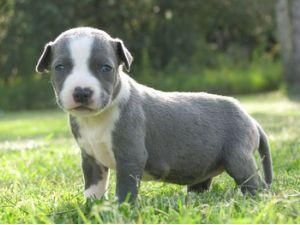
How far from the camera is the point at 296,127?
10398 mm

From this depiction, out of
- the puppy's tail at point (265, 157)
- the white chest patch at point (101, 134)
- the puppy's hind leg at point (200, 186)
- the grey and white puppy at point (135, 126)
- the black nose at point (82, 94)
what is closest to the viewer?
the black nose at point (82, 94)

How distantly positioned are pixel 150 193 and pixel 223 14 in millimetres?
23144

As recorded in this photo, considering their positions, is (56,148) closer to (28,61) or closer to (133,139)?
(133,139)

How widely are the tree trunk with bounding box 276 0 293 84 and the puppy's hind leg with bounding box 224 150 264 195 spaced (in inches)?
745

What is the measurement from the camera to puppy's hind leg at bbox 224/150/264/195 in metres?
4.91

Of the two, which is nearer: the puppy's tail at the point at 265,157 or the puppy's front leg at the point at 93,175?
→ the puppy's front leg at the point at 93,175

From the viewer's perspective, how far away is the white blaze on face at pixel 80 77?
4.25 metres

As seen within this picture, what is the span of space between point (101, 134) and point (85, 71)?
0.46m

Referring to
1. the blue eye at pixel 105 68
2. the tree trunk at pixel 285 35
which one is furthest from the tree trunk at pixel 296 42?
the blue eye at pixel 105 68

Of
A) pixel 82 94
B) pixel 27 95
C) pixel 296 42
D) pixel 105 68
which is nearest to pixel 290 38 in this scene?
pixel 296 42

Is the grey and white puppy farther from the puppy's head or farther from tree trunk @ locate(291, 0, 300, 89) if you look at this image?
tree trunk @ locate(291, 0, 300, 89)

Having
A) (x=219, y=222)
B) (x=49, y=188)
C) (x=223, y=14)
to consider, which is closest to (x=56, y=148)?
(x=49, y=188)

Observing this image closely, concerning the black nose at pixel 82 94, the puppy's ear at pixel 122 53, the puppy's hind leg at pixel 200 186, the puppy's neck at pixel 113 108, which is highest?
the puppy's ear at pixel 122 53

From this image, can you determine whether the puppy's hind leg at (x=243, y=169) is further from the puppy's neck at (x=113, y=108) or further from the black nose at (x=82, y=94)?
the black nose at (x=82, y=94)
